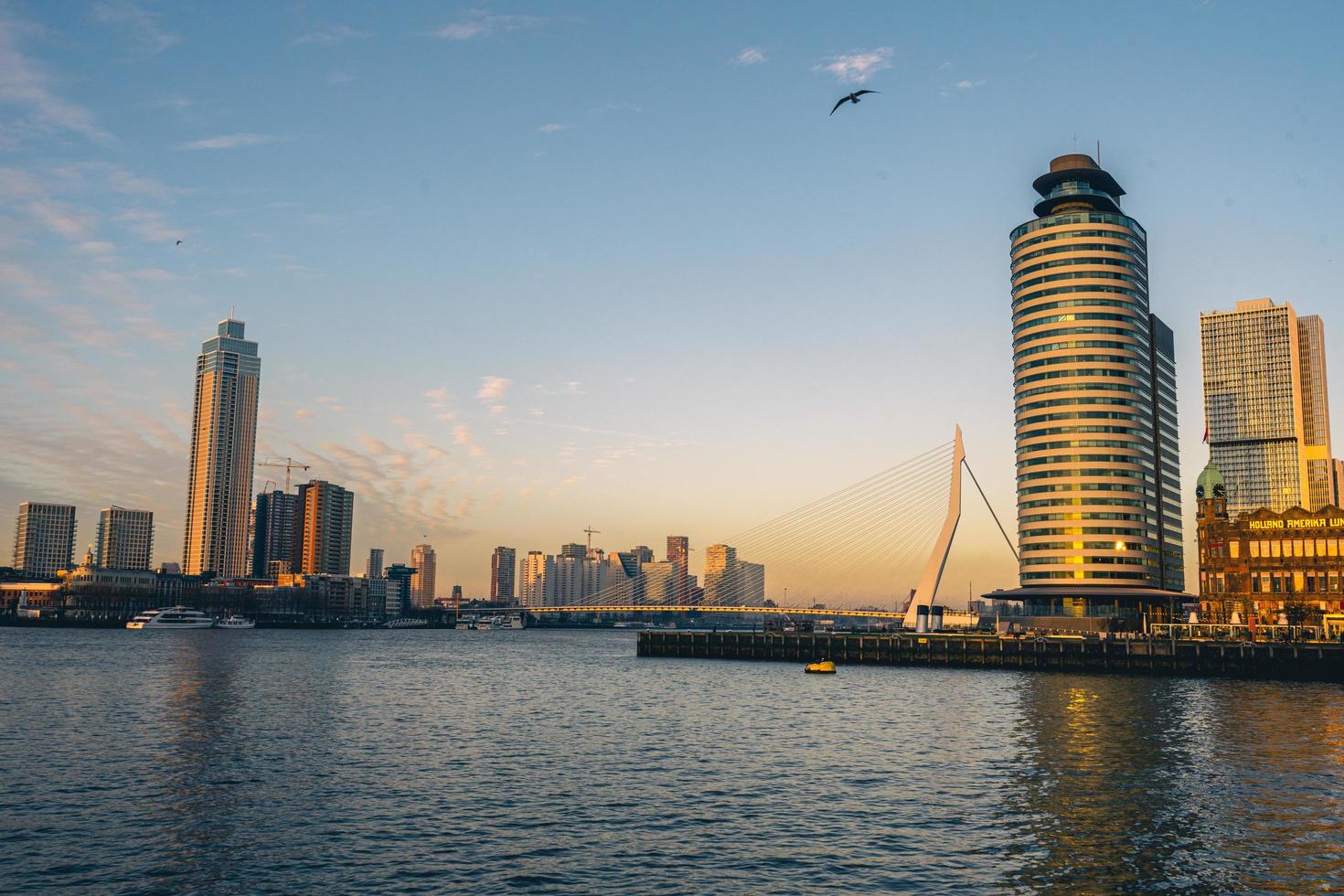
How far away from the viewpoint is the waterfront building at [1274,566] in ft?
540

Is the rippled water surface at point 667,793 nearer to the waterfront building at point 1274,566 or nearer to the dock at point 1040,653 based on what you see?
the dock at point 1040,653

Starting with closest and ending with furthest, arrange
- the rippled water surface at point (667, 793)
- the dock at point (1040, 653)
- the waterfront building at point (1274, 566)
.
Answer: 1. the rippled water surface at point (667, 793)
2. the dock at point (1040, 653)
3. the waterfront building at point (1274, 566)

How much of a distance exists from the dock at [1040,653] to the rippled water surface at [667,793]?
34.3 meters

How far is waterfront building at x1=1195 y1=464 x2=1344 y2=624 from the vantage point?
164625mm

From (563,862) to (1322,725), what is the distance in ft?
220

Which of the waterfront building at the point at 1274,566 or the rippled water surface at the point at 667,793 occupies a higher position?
the waterfront building at the point at 1274,566

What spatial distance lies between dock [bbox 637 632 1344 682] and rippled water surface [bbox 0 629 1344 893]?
34.3m

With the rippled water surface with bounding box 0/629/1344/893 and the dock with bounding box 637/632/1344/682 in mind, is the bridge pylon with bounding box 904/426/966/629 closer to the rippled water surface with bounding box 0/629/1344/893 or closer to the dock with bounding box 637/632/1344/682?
the dock with bounding box 637/632/1344/682

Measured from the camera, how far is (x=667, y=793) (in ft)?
177

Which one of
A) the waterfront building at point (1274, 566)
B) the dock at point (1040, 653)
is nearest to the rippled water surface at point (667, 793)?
the dock at point (1040, 653)

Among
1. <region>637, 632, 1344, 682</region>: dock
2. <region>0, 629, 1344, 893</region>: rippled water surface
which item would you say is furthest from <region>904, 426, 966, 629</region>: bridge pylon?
<region>0, 629, 1344, 893</region>: rippled water surface

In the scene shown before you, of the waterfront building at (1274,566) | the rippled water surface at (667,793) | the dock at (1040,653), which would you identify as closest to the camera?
the rippled water surface at (667,793)

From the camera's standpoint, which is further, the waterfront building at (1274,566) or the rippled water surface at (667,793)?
the waterfront building at (1274,566)

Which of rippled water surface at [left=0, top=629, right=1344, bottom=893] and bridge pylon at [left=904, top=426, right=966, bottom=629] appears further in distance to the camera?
bridge pylon at [left=904, top=426, right=966, bottom=629]
